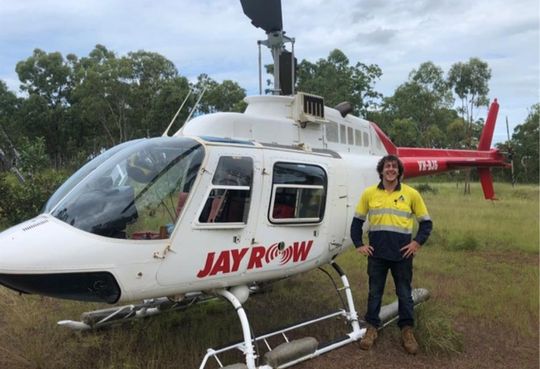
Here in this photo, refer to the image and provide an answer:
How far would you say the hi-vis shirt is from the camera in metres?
5.02

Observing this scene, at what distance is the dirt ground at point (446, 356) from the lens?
4.93 metres

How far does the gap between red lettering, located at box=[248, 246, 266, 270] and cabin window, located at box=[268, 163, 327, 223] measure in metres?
0.30

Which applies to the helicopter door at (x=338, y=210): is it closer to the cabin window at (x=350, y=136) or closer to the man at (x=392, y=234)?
the man at (x=392, y=234)

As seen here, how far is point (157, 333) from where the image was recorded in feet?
17.6

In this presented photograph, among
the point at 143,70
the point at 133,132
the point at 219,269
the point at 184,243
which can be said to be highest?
the point at 143,70

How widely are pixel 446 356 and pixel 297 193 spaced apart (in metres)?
2.45

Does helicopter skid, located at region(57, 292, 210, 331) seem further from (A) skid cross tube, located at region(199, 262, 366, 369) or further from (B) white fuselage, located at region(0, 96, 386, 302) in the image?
(B) white fuselage, located at region(0, 96, 386, 302)

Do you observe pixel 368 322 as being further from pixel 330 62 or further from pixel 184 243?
pixel 330 62

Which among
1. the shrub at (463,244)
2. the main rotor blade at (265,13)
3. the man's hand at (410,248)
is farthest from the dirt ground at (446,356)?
the shrub at (463,244)

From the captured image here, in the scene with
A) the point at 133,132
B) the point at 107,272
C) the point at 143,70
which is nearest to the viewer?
the point at 107,272

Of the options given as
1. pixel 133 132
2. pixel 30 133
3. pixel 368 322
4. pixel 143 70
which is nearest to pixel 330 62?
pixel 143 70

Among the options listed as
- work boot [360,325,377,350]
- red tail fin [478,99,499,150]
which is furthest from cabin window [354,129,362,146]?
red tail fin [478,99,499,150]

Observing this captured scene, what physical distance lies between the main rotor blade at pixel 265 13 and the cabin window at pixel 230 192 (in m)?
1.95

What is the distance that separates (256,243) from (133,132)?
32938mm
